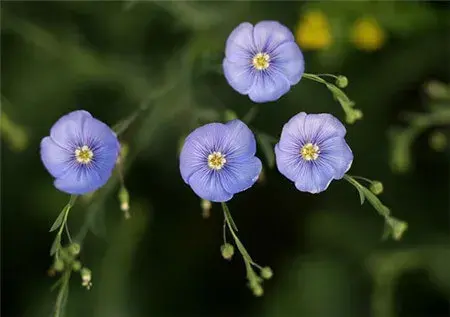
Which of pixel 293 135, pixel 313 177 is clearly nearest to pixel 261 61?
pixel 293 135

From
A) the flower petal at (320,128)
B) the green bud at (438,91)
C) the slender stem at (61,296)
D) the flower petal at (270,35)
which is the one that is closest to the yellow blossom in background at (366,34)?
the green bud at (438,91)

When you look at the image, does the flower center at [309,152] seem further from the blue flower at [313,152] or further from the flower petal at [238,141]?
the flower petal at [238,141]

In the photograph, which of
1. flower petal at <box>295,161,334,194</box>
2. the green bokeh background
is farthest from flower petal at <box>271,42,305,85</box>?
the green bokeh background

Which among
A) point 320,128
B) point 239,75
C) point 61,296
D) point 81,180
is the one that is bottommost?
point 61,296

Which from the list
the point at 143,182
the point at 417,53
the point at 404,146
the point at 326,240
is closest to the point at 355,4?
the point at 417,53

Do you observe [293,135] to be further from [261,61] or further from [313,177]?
[261,61]

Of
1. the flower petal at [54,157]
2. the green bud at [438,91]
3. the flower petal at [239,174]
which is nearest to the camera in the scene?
the flower petal at [239,174]

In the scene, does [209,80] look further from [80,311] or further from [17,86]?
[80,311]
